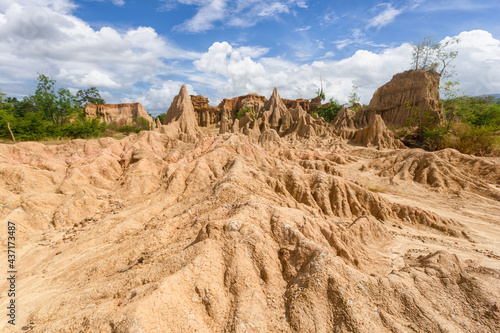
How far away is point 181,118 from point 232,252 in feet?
101

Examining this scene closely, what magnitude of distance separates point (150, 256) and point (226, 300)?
257 centimetres

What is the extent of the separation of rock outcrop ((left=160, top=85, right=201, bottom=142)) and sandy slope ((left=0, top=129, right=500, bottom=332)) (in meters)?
15.5

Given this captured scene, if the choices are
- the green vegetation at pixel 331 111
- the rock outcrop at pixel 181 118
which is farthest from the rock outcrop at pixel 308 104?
the rock outcrop at pixel 181 118

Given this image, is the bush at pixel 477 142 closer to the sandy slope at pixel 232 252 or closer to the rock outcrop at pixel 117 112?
the sandy slope at pixel 232 252

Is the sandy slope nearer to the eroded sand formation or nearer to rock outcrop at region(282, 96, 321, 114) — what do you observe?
the eroded sand formation

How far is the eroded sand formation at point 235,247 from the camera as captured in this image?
360 centimetres

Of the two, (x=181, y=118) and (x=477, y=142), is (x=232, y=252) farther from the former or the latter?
(x=477, y=142)

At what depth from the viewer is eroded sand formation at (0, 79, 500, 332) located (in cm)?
360

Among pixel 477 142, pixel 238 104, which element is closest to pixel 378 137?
pixel 477 142

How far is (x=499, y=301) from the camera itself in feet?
12.5

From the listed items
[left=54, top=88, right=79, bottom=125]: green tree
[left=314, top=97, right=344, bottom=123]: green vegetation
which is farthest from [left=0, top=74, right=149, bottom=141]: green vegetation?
[left=314, top=97, right=344, bottom=123]: green vegetation

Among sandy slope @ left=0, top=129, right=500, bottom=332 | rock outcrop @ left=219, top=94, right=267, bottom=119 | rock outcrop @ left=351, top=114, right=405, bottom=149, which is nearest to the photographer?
sandy slope @ left=0, top=129, right=500, bottom=332

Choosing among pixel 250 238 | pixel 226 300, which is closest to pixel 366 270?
pixel 250 238

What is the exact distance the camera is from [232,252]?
173 inches
